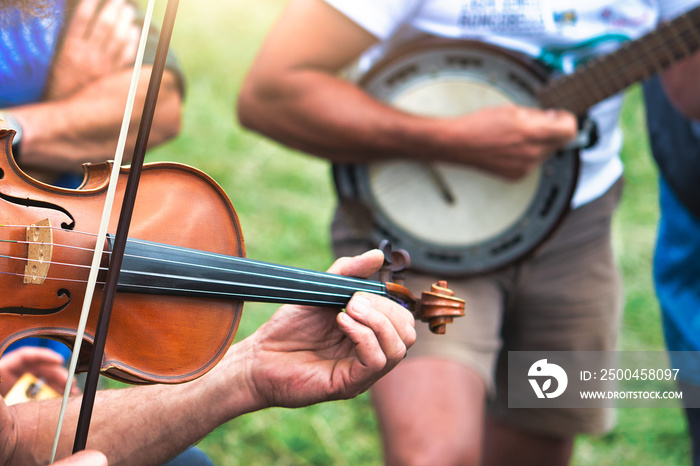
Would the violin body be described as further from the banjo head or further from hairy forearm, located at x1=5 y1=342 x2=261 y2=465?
the banjo head

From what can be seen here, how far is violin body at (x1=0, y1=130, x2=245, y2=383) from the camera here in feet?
2.78

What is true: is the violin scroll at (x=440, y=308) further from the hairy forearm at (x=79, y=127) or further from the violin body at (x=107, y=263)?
the hairy forearm at (x=79, y=127)

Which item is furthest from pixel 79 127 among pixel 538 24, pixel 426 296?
pixel 538 24

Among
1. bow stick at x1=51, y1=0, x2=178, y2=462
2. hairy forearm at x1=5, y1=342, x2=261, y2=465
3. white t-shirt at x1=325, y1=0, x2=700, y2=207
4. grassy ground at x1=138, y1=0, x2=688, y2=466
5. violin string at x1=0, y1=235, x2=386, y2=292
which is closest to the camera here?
bow stick at x1=51, y1=0, x2=178, y2=462

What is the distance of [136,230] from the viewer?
930 mm

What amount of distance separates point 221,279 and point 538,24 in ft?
3.53

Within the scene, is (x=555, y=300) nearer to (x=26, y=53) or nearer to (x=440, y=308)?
(x=440, y=308)

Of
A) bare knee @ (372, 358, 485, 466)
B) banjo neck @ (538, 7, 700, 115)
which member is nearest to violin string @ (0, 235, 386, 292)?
bare knee @ (372, 358, 485, 466)

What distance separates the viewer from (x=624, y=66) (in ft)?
5.54

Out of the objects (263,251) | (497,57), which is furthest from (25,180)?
(263,251)

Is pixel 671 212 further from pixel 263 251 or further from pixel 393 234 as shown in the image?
pixel 263 251

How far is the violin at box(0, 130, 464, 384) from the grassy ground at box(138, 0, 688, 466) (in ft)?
4.86

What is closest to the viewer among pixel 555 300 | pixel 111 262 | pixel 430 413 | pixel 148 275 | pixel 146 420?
pixel 111 262

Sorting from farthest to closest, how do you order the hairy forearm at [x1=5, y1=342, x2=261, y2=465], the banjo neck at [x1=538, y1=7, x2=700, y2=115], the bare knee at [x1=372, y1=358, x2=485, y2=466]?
1. the banjo neck at [x1=538, y1=7, x2=700, y2=115]
2. the bare knee at [x1=372, y1=358, x2=485, y2=466]
3. the hairy forearm at [x1=5, y1=342, x2=261, y2=465]
